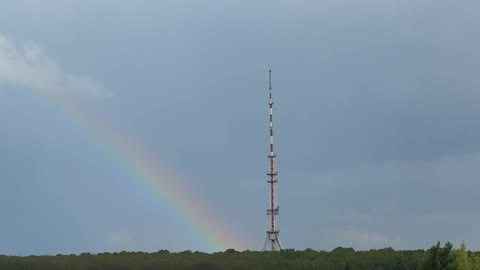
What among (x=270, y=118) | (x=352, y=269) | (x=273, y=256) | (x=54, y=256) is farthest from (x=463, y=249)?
(x=270, y=118)

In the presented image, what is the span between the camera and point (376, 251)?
4434 inches

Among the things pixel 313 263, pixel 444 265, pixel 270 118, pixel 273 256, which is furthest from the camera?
pixel 270 118

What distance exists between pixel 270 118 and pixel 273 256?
41.5 m

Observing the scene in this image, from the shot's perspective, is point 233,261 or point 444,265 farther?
point 233,261

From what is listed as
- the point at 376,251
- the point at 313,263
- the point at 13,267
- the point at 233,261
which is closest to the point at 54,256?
the point at 13,267

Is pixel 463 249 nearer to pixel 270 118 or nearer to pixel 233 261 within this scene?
pixel 233 261

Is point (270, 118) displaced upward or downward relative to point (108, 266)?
upward

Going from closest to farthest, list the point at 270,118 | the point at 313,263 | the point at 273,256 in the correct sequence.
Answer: the point at 313,263
the point at 273,256
the point at 270,118

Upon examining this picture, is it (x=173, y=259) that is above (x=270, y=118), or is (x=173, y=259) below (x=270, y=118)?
below

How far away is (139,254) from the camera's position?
372 feet

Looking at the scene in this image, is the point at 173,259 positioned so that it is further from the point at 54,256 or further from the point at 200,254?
the point at 54,256

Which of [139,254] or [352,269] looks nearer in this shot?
[352,269]

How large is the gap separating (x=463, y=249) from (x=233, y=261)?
39.4m

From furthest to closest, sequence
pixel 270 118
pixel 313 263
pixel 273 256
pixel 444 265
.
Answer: pixel 270 118 → pixel 273 256 → pixel 313 263 → pixel 444 265
